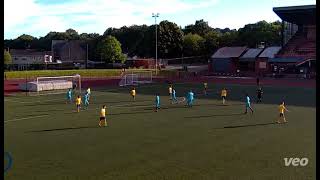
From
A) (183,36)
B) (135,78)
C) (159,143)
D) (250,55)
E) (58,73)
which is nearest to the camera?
(159,143)

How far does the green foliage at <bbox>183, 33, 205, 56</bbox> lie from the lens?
10231cm

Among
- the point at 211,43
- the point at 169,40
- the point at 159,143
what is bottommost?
the point at 159,143

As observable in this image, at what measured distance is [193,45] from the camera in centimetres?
10212

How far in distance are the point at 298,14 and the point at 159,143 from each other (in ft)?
212

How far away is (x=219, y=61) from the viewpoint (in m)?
87.1

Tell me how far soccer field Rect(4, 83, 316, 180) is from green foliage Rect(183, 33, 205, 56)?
230 feet

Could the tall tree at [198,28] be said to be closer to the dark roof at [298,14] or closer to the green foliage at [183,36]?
the green foliage at [183,36]

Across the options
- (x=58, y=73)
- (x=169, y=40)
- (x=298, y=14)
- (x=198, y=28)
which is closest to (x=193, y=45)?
(x=169, y=40)

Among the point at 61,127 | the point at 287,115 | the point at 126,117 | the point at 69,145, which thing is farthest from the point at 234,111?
the point at 69,145

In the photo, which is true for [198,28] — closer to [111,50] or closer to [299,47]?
[111,50]

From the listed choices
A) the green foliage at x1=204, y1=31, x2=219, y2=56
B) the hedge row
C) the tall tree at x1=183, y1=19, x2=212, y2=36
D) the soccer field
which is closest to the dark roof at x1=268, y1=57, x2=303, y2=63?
the green foliage at x1=204, y1=31, x2=219, y2=56

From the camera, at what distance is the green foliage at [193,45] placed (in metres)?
102

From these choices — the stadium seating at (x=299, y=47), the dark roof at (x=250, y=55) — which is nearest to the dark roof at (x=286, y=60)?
the stadium seating at (x=299, y=47)

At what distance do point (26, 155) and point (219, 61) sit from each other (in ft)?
237
